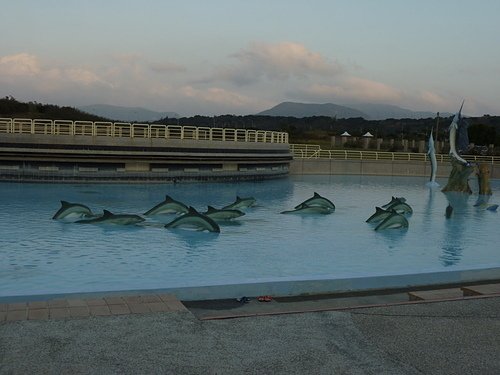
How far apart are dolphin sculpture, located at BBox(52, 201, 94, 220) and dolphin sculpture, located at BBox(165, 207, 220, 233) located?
238 cm

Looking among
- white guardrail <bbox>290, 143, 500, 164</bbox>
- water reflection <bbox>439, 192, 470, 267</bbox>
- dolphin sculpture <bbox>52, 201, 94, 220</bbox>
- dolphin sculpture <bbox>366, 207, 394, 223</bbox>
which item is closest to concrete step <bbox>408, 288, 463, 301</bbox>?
water reflection <bbox>439, 192, 470, 267</bbox>

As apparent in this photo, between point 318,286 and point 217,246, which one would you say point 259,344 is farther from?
point 217,246

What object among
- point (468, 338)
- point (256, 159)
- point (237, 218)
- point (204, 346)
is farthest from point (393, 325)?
point (256, 159)

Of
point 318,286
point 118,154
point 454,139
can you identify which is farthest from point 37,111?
point 318,286

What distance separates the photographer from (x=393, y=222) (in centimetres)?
1516

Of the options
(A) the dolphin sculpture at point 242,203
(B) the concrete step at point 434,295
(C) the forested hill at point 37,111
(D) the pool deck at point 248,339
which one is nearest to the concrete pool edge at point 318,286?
(D) the pool deck at point 248,339

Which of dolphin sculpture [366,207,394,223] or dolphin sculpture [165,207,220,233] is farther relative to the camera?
dolphin sculpture [366,207,394,223]

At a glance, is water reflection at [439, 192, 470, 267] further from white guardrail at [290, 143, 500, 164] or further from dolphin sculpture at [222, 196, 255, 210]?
white guardrail at [290, 143, 500, 164]

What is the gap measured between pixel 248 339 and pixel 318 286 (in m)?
2.85

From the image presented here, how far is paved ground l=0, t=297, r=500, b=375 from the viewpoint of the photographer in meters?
4.59

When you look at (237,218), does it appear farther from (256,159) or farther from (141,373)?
(256,159)

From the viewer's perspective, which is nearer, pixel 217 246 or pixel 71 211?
pixel 217 246

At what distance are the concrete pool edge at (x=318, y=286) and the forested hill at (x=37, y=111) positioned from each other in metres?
56.4

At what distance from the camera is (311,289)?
788cm
